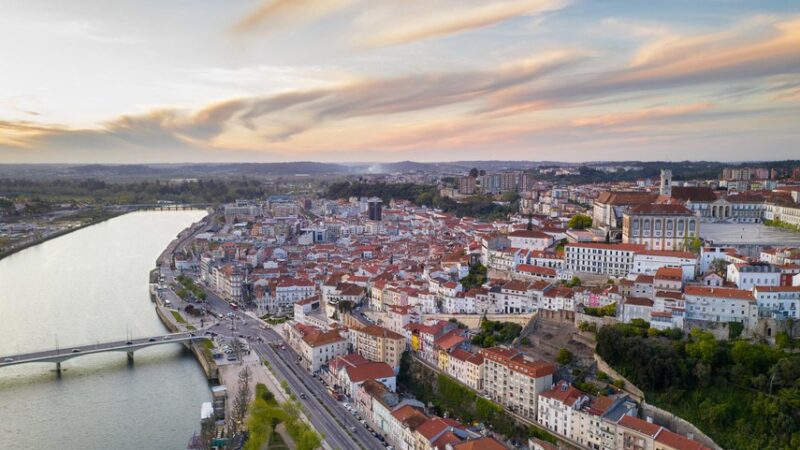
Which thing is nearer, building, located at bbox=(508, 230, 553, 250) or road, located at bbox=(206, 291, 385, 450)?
road, located at bbox=(206, 291, 385, 450)

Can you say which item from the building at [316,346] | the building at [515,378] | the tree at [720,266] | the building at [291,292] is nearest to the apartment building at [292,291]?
the building at [291,292]

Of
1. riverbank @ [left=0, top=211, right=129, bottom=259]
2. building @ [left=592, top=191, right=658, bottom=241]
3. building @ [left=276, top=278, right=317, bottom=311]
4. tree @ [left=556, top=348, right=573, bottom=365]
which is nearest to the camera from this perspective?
tree @ [left=556, top=348, right=573, bottom=365]

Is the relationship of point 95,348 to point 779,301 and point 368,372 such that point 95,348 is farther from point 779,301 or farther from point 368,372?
point 779,301

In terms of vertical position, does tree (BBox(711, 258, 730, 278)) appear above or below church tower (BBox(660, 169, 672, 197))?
below

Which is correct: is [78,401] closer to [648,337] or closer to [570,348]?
[570,348]

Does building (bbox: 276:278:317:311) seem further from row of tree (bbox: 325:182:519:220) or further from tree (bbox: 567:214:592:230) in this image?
row of tree (bbox: 325:182:519:220)

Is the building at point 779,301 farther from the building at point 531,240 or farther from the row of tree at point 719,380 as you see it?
the building at point 531,240

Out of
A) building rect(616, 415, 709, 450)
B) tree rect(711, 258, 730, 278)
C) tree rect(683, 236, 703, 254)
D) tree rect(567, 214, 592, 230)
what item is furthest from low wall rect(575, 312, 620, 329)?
tree rect(567, 214, 592, 230)
